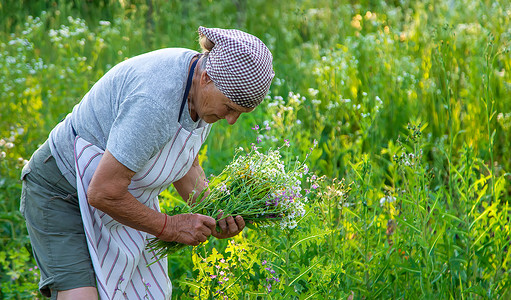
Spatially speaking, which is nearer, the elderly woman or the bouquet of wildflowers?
the elderly woman

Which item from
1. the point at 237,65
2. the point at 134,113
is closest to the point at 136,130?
the point at 134,113

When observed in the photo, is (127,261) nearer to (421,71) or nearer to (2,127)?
(2,127)

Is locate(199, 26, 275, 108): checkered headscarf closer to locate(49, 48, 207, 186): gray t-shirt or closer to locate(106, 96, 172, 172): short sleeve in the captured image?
locate(49, 48, 207, 186): gray t-shirt

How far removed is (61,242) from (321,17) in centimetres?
498

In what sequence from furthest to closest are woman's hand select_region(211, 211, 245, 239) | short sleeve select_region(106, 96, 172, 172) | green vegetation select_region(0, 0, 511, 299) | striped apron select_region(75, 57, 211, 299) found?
1. green vegetation select_region(0, 0, 511, 299)
2. woman's hand select_region(211, 211, 245, 239)
3. striped apron select_region(75, 57, 211, 299)
4. short sleeve select_region(106, 96, 172, 172)

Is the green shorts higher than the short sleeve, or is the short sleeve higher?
the short sleeve

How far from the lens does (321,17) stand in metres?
6.54

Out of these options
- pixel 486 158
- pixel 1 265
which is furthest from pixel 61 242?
pixel 486 158

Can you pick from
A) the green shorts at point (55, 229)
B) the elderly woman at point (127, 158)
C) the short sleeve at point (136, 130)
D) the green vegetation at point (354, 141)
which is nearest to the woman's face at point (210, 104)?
the elderly woman at point (127, 158)

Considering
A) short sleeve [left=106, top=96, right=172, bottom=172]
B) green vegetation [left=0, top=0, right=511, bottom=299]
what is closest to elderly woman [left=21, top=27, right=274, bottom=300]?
short sleeve [left=106, top=96, right=172, bottom=172]

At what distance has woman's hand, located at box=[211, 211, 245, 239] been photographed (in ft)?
7.37

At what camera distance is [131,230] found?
2412mm

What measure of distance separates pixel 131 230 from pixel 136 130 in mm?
657

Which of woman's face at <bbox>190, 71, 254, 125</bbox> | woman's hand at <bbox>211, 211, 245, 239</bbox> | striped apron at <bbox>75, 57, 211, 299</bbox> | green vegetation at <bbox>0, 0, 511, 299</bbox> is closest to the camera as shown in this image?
woman's face at <bbox>190, 71, 254, 125</bbox>
